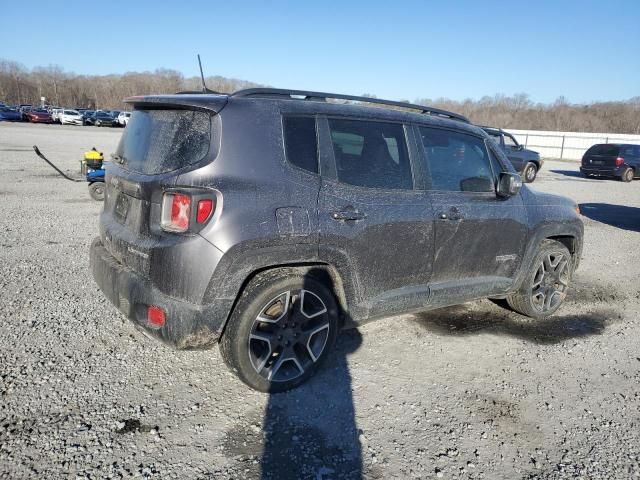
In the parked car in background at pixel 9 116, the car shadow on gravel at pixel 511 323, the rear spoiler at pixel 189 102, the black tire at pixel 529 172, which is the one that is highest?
the parked car in background at pixel 9 116

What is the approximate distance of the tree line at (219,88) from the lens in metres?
79.9

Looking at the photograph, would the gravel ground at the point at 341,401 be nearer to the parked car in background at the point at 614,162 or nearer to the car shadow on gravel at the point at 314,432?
the car shadow on gravel at the point at 314,432

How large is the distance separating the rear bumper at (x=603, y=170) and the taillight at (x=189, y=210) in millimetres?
23278

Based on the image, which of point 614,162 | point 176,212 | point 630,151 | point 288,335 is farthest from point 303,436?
point 630,151

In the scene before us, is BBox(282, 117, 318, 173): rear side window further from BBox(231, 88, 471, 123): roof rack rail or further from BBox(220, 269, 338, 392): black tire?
BBox(220, 269, 338, 392): black tire

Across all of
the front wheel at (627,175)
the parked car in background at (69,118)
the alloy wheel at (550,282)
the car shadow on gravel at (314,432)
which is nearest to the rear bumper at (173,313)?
the car shadow on gravel at (314,432)

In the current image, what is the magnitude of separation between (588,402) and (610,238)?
23.4 ft

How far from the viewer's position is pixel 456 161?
4.10 meters

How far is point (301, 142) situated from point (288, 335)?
4.28ft

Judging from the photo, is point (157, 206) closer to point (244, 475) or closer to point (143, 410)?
point (143, 410)

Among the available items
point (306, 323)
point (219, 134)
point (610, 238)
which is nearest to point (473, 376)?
point (306, 323)

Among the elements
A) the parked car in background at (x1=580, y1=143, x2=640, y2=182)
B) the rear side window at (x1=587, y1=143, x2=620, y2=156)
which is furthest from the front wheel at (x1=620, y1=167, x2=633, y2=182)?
the rear side window at (x1=587, y1=143, x2=620, y2=156)

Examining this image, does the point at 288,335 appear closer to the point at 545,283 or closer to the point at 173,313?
the point at 173,313

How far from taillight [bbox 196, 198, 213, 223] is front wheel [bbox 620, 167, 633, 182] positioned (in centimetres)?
2342
